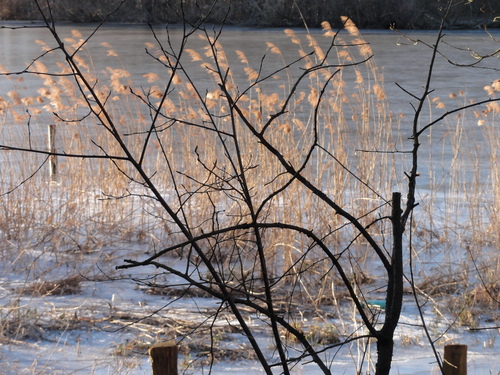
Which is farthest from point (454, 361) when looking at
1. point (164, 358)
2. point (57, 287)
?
point (57, 287)

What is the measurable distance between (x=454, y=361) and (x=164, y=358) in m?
0.59

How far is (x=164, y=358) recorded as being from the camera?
1.43m

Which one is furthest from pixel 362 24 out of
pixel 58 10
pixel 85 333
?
pixel 85 333

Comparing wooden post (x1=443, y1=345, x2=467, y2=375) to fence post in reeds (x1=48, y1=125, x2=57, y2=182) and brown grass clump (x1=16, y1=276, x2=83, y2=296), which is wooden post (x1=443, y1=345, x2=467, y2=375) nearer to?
brown grass clump (x1=16, y1=276, x2=83, y2=296)

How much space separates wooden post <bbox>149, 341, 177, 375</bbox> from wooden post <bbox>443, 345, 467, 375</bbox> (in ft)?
1.81

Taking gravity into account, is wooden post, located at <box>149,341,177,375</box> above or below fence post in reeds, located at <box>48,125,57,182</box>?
above

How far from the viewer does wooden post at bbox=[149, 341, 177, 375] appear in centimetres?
142

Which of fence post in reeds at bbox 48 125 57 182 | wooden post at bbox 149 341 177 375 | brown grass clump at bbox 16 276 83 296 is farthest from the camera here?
fence post in reeds at bbox 48 125 57 182

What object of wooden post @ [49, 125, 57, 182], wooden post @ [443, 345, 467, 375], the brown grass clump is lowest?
the brown grass clump

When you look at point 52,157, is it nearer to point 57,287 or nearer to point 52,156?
point 52,156

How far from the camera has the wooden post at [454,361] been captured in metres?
1.47

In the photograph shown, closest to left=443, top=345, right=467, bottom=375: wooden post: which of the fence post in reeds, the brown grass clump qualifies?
the brown grass clump

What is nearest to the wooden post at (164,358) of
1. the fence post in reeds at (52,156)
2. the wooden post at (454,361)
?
the wooden post at (454,361)

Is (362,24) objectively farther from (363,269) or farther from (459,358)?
(459,358)
